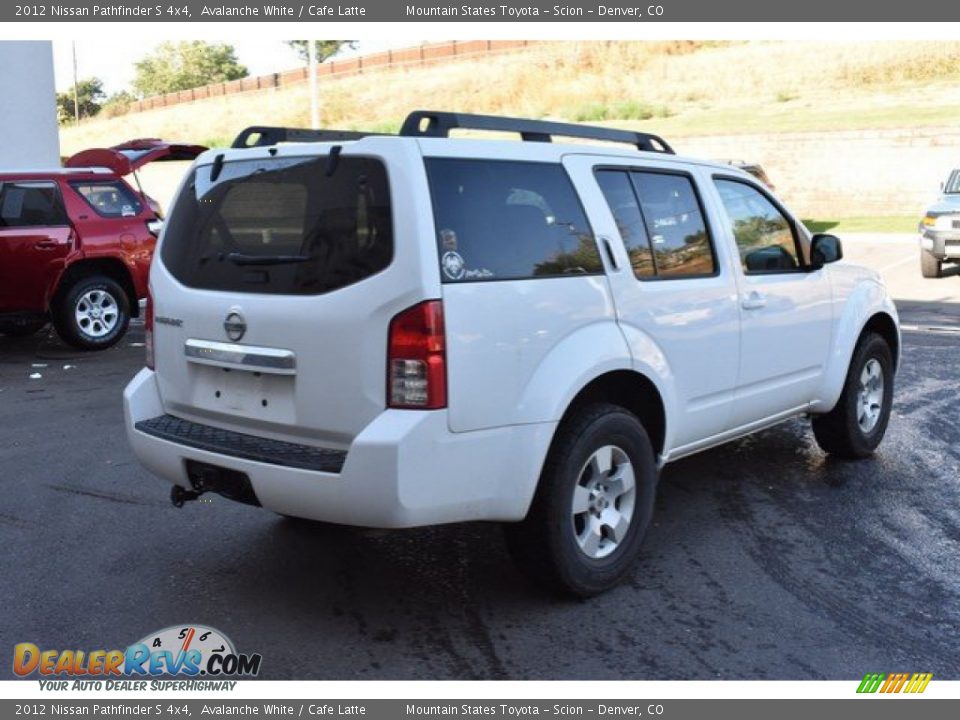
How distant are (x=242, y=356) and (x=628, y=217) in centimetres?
183

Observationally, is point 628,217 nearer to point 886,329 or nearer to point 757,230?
point 757,230

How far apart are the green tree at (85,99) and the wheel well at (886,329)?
84664mm

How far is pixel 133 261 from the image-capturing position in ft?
36.3

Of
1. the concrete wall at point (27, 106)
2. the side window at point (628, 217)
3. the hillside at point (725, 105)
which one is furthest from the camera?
the hillside at point (725, 105)

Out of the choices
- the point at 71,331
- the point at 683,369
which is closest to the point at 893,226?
the point at 71,331

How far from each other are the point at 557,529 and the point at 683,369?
1127 millimetres

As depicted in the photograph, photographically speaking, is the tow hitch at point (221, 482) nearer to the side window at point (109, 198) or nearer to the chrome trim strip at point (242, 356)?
the chrome trim strip at point (242, 356)

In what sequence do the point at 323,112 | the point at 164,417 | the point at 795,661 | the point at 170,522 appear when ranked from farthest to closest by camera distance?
the point at 323,112 → the point at 170,522 → the point at 164,417 → the point at 795,661

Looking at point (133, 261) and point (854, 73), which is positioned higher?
point (854, 73)

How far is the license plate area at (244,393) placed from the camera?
3848 mm

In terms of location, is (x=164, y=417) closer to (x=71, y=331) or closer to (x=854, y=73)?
(x=71, y=331)

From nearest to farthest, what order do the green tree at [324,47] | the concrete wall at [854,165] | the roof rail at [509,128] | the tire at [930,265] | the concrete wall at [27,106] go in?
the roof rail at [509,128] < the concrete wall at [27,106] < the tire at [930,265] < the concrete wall at [854,165] < the green tree at [324,47]

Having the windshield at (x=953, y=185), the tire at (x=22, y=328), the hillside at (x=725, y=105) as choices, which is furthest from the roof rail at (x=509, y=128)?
the hillside at (x=725, y=105)

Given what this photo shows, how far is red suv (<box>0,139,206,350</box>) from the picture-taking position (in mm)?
10398
